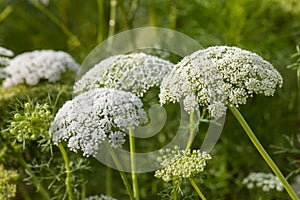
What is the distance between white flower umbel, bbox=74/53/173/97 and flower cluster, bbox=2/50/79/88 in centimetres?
44

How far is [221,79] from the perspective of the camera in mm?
1540

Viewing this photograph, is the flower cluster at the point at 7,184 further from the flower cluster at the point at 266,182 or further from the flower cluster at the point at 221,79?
the flower cluster at the point at 266,182

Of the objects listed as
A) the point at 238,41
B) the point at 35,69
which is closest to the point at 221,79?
the point at 35,69

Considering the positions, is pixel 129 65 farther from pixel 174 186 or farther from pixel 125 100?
pixel 174 186

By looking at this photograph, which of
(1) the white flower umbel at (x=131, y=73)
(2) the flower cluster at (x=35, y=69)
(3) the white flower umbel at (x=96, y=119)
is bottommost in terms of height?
(3) the white flower umbel at (x=96, y=119)

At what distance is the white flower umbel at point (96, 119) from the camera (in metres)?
1.63

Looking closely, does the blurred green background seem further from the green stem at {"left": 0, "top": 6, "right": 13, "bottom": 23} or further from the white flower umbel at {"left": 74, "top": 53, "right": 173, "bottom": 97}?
the white flower umbel at {"left": 74, "top": 53, "right": 173, "bottom": 97}

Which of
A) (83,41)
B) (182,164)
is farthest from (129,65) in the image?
(83,41)

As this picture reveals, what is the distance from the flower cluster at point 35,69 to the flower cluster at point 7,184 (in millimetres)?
467

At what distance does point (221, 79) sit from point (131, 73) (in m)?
0.46

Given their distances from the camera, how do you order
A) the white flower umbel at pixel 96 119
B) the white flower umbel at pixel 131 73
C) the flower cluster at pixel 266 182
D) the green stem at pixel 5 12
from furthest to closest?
1. the green stem at pixel 5 12
2. the flower cluster at pixel 266 182
3. the white flower umbel at pixel 131 73
4. the white flower umbel at pixel 96 119

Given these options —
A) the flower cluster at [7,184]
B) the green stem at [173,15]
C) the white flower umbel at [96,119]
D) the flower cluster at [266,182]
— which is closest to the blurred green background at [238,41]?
the green stem at [173,15]

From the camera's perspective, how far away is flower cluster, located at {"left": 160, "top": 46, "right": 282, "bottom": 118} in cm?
153

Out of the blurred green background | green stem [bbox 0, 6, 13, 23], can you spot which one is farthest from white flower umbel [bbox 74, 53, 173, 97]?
green stem [bbox 0, 6, 13, 23]
